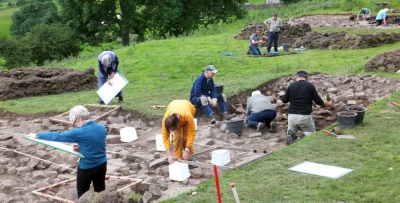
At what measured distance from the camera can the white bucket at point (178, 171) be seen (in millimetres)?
7680

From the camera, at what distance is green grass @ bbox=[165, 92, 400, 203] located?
6.52m

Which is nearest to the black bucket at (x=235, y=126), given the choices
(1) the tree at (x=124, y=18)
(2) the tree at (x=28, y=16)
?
(1) the tree at (x=124, y=18)

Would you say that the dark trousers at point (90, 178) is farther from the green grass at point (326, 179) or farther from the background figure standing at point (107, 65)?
the background figure standing at point (107, 65)

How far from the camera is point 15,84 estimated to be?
16312 millimetres

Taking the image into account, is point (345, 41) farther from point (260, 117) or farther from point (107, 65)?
point (107, 65)

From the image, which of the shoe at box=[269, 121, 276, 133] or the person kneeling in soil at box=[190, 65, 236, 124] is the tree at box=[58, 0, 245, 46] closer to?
the person kneeling in soil at box=[190, 65, 236, 124]

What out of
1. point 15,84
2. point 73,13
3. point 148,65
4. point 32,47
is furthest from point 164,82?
point 73,13

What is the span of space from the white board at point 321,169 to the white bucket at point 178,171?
174 centimetres

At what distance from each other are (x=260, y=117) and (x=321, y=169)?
3731mm

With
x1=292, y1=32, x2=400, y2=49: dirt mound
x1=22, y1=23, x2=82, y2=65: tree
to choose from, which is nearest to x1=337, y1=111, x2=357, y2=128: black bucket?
x1=292, y1=32, x2=400, y2=49: dirt mound

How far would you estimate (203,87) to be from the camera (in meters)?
12.1

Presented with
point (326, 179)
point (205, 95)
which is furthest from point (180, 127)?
point (205, 95)

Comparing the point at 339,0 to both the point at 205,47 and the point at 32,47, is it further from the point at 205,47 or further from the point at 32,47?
the point at 32,47

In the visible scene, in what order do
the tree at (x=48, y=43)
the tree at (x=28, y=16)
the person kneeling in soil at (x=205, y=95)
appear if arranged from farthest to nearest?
the tree at (x=28, y=16), the tree at (x=48, y=43), the person kneeling in soil at (x=205, y=95)
